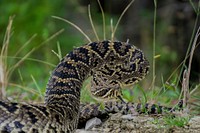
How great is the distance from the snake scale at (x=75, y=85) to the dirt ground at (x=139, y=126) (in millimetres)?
297

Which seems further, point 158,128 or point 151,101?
point 151,101

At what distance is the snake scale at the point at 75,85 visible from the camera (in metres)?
5.93

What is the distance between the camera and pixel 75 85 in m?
7.01

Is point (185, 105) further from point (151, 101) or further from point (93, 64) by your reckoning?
point (93, 64)

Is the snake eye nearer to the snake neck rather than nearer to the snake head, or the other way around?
the snake head

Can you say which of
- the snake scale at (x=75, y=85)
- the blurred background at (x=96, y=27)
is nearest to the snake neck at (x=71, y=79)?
the snake scale at (x=75, y=85)

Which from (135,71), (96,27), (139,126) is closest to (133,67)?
(135,71)

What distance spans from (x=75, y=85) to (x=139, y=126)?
111cm

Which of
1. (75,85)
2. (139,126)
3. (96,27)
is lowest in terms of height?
(139,126)

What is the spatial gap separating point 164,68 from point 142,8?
11.7 ft

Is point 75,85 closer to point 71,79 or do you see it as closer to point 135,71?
point 71,79

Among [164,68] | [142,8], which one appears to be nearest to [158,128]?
[164,68]

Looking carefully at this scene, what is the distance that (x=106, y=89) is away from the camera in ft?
23.0

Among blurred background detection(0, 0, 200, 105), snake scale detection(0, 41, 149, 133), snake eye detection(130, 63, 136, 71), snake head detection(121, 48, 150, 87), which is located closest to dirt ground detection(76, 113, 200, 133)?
snake scale detection(0, 41, 149, 133)
